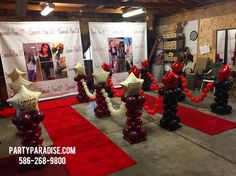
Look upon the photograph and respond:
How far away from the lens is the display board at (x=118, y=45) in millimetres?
7109

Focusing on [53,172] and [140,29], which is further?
[140,29]

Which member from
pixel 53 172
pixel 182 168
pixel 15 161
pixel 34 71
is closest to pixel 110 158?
pixel 53 172

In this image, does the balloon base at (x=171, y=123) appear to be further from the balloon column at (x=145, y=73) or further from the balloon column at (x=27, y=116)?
the balloon column at (x=145, y=73)

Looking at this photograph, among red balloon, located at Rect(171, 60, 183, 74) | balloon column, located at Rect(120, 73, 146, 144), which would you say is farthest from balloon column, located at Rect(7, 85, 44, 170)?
red balloon, located at Rect(171, 60, 183, 74)

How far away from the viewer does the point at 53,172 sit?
8.65 feet

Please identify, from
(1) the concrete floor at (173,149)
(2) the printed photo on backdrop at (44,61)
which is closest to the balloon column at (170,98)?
(1) the concrete floor at (173,149)

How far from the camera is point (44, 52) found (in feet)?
20.8

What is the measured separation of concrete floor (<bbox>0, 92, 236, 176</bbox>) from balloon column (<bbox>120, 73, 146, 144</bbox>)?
130 millimetres

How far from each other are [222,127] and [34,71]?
559 centimetres

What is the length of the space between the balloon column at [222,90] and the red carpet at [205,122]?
29cm

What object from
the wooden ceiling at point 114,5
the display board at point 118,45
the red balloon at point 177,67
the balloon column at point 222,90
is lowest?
the balloon column at point 222,90

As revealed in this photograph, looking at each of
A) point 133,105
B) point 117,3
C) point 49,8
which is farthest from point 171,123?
point 49,8

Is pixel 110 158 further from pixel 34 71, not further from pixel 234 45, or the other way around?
pixel 234 45

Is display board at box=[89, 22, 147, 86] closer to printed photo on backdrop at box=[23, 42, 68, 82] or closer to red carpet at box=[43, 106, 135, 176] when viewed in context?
printed photo on backdrop at box=[23, 42, 68, 82]
